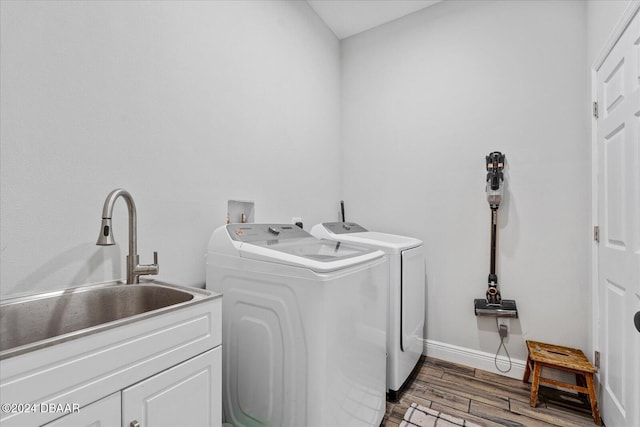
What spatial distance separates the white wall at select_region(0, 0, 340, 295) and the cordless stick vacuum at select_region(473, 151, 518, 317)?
1.53m

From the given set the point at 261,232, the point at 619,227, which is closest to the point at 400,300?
the point at 261,232

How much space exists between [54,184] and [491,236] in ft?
8.64

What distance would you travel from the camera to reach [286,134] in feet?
7.75

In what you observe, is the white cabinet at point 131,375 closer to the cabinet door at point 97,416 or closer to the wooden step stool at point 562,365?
the cabinet door at point 97,416

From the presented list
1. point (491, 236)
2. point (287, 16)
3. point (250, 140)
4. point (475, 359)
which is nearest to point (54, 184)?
point (250, 140)

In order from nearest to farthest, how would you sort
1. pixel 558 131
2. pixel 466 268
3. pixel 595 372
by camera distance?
1. pixel 595 372
2. pixel 558 131
3. pixel 466 268

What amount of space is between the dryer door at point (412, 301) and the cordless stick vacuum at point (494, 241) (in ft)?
1.47

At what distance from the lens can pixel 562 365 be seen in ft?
5.98

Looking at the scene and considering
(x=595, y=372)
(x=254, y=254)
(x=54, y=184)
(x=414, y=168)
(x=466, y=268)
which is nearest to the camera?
(x=54, y=184)

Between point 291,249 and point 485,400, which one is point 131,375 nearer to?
point 291,249

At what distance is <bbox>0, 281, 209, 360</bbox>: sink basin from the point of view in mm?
957

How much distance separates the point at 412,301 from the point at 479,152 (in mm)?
1324

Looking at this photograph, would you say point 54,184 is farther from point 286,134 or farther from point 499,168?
point 499,168

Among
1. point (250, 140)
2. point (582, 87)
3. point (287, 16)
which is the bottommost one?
point (250, 140)
